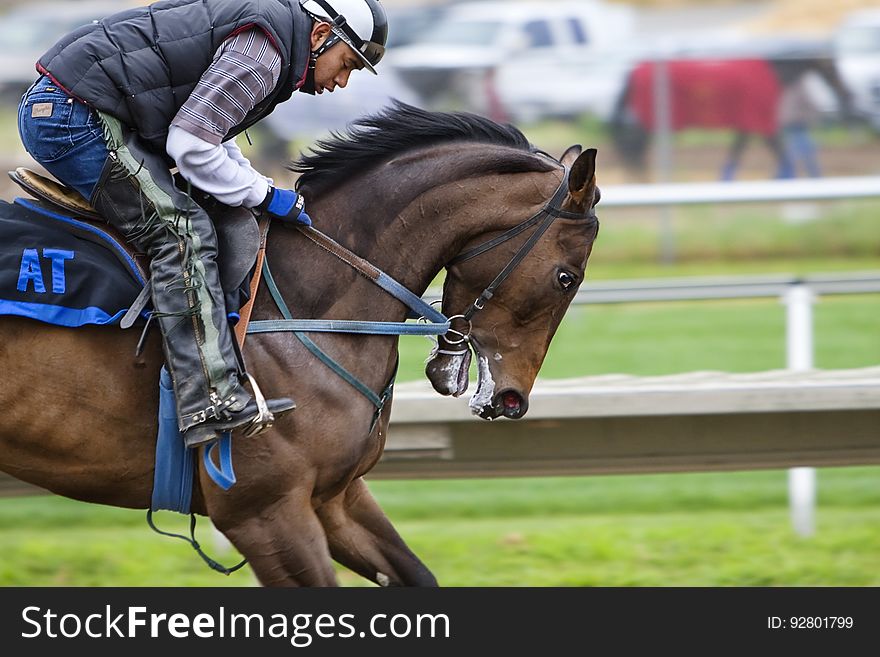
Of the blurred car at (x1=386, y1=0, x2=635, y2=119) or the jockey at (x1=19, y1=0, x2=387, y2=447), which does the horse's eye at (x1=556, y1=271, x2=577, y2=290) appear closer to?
the jockey at (x1=19, y1=0, x2=387, y2=447)

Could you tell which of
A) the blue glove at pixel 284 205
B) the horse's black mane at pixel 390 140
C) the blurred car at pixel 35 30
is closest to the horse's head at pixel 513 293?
the horse's black mane at pixel 390 140

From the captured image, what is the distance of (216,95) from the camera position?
3.69m

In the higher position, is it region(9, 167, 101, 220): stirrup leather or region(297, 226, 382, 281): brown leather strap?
region(9, 167, 101, 220): stirrup leather

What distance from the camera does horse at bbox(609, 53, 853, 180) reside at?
1309 cm

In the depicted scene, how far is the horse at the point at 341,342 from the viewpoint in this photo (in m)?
3.84

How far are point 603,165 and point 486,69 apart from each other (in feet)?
5.16

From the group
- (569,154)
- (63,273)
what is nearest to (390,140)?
(569,154)

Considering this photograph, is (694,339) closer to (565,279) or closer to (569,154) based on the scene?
(569,154)

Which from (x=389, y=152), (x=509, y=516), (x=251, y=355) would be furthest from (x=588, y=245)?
(x=509, y=516)

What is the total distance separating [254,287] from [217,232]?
0.20 metres

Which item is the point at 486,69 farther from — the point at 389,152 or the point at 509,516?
the point at 389,152

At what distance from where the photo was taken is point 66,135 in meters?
3.80

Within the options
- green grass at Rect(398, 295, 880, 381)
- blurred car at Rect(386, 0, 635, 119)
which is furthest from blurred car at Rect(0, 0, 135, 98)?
green grass at Rect(398, 295, 880, 381)

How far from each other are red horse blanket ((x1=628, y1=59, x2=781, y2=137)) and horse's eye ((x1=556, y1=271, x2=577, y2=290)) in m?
9.39
